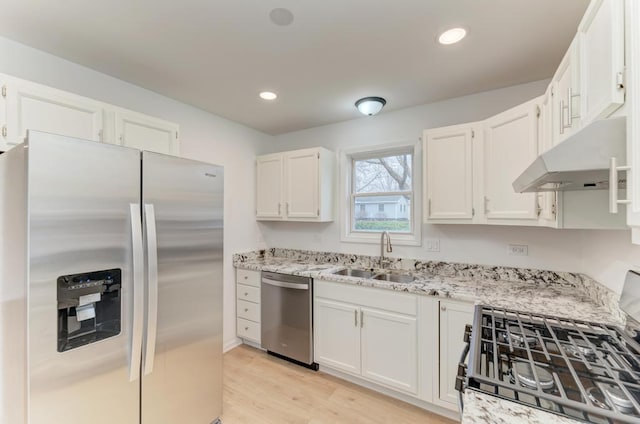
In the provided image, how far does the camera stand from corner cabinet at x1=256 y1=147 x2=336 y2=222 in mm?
3076

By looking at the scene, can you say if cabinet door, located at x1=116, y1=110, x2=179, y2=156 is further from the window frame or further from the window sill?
the window sill

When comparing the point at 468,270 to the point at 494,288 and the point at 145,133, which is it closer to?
the point at 494,288

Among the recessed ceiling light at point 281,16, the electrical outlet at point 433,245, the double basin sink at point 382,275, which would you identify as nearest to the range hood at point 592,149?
the recessed ceiling light at point 281,16

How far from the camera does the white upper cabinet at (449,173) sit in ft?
7.27

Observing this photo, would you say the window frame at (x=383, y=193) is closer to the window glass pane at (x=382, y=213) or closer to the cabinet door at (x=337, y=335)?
the window glass pane at (x=382, y=213)

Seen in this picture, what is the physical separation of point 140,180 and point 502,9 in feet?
7.17

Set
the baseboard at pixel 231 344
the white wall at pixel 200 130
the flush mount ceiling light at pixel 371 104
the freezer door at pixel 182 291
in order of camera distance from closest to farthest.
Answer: the freezer door at pixel 182 291, the white wall at pixel 200 130, the flush mount ceiling light at pixel 371 104, the baseboard at pixel 231 344

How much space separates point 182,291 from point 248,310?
1.50m

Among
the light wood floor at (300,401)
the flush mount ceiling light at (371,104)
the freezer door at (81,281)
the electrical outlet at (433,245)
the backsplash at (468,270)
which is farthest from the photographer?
the electrical outlet at (433,245)

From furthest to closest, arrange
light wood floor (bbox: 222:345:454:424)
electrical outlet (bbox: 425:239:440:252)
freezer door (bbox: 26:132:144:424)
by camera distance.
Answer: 1. electrical outlet (bbox: 425:239:440:252)
2. light wood floor (bbox: 222:345:454:424)
3. freezer door (bbox: 26:132:144:424)

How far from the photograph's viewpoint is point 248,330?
3029mm

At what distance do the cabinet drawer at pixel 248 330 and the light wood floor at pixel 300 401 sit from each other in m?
0.32

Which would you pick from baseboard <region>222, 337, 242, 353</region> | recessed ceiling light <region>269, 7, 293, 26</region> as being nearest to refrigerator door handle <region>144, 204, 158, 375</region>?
recessed ceiling light <region>269, 7, 293, 26</region>

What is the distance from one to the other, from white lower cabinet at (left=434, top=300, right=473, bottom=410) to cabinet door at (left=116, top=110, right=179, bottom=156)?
2.46 m
